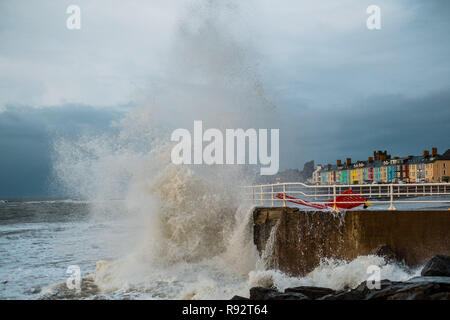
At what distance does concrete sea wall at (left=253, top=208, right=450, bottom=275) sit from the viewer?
28.6 ft

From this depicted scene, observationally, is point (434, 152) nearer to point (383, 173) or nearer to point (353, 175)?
point (383, 173)

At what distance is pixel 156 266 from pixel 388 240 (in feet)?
22.1

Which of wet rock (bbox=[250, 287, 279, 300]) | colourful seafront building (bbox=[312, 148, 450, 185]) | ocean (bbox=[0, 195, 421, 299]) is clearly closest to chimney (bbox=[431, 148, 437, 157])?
colourful seafront building (bbox=[312, 148, 450, 185])

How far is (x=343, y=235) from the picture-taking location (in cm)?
958

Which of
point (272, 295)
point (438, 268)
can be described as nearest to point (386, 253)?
point (438, 268)

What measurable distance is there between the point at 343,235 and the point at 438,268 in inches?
99.7

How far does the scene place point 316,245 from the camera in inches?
391

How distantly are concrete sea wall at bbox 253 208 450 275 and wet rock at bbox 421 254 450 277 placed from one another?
1.10 meters

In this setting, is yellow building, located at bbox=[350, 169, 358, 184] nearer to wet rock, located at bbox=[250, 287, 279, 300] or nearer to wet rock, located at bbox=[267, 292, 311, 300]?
wet rock, located at bbox=[250, 287, 279, 300]

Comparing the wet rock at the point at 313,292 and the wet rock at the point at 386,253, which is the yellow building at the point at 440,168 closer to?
the wet rock at the point at 386,253

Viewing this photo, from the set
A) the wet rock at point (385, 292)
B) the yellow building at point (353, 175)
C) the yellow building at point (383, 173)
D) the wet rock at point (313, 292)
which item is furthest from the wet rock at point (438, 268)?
the yellow building at point (353, 175)

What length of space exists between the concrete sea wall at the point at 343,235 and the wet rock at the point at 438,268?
3.60 ft

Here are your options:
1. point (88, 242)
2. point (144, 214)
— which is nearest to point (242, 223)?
point (144, 214)

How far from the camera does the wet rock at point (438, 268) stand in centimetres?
711
